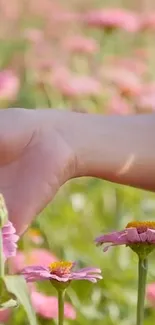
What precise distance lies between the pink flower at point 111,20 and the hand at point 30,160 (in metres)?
1.14

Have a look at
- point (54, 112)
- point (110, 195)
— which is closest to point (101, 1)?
point (110, 195)

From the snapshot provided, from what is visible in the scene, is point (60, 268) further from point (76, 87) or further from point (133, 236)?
point (76, 87)

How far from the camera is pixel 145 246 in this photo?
787 millimetres

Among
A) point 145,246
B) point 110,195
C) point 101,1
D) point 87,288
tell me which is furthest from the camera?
point 101,1

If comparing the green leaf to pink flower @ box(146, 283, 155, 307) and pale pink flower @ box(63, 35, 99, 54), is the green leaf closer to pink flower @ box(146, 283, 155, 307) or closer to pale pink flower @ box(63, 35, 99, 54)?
pink flower @ box(146, 283, 155, 307)

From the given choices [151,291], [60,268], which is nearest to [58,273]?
[60,268]

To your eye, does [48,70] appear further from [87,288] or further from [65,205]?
[87,288]

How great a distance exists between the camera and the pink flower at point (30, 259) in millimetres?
1134

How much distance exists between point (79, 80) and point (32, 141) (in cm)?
93

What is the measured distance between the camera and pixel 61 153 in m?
0.93

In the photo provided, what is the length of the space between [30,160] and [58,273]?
0.16m

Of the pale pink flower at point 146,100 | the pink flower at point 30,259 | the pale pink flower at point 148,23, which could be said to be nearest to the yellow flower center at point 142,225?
the pink flower at point 30,259

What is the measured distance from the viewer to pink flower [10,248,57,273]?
1134mm

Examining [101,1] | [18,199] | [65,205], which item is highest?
[18,199]
